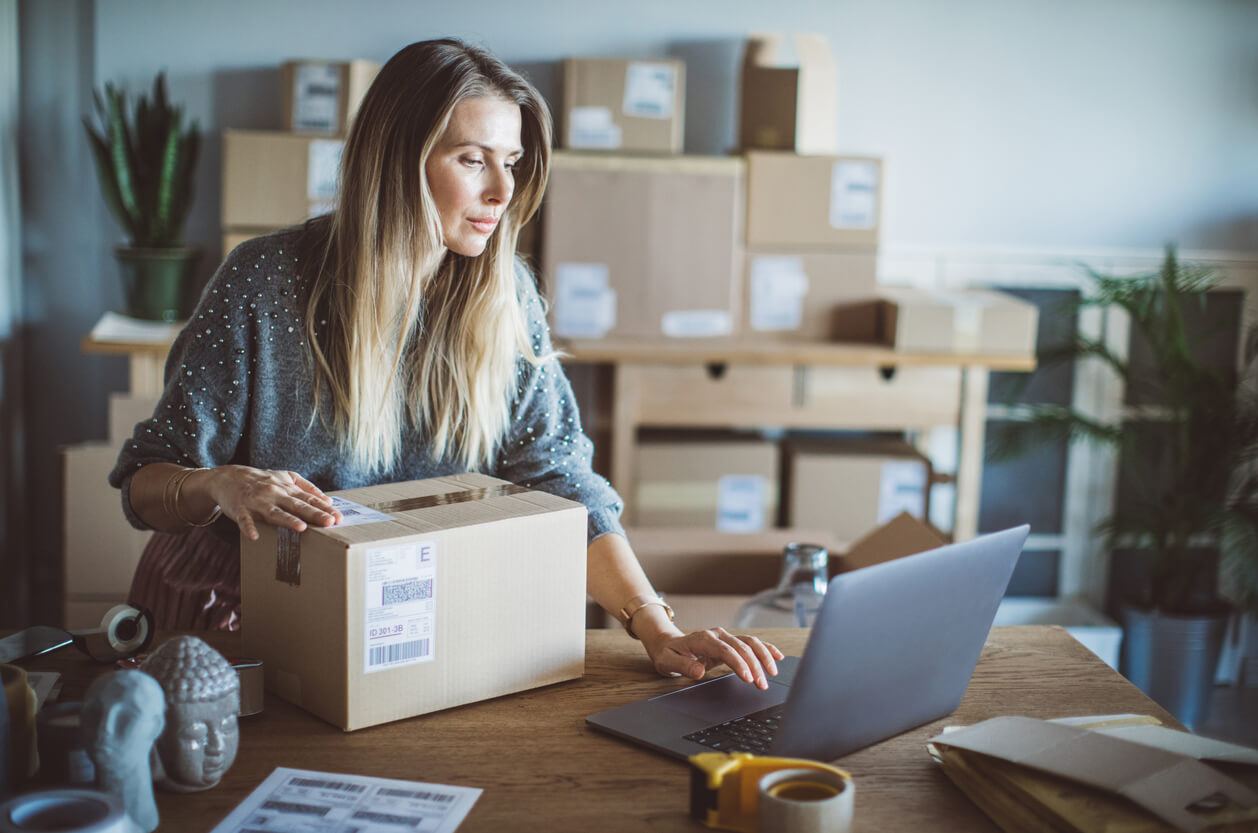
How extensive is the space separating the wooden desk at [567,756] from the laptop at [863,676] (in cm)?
3

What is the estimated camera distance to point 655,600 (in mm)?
1455

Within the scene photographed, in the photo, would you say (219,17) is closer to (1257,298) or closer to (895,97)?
(895,97)

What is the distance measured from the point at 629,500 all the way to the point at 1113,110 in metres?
1.85

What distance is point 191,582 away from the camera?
1.65 m

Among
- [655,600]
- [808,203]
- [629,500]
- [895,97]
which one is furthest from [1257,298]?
[655,600]

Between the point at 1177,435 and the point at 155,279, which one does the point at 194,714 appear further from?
the point at 1177,435

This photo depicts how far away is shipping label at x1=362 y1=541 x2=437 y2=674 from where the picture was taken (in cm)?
114

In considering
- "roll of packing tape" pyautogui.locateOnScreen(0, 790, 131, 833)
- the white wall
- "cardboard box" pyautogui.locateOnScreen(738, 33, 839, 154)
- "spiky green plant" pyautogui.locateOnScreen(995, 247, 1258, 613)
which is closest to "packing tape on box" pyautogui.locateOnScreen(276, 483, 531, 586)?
"roll of packing tape" pyautogui.locateOnScreen(0, 790, 131, 833)

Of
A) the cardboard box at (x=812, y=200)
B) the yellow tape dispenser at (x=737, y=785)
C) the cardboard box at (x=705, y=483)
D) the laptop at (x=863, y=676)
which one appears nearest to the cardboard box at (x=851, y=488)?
the cardboard box at (x=705, y=483)

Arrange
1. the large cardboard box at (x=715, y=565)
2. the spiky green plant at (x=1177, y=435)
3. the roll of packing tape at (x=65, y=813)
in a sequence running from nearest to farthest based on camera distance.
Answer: the roll of packing tape at (x=65, y=813) < the large cardboard box at (x=715, y=565) < the spiky green plant at (x=1177, y=435)

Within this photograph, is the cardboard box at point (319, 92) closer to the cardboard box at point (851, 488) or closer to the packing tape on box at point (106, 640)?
the cardboard box at point (851, 488)

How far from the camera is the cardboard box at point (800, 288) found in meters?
3.13

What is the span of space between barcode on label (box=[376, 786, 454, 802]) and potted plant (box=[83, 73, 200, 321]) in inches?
94.2

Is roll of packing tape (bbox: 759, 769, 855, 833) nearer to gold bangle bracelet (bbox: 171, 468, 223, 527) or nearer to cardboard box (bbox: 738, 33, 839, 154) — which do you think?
gold bangle bracelet (bbox: 171, 468, 223, 527)
